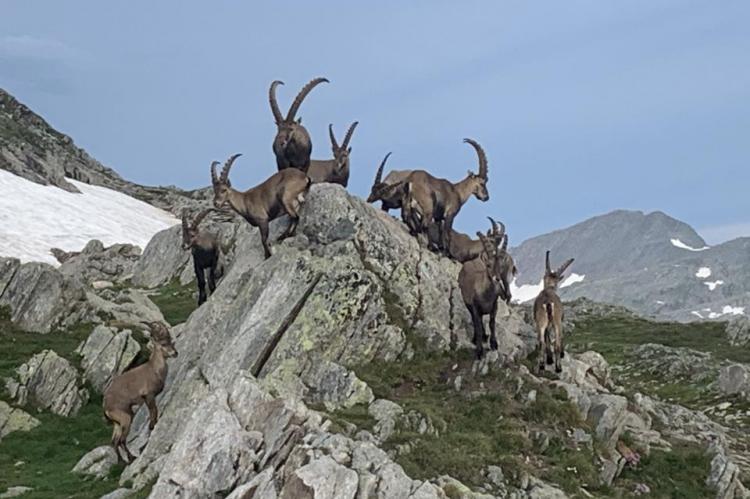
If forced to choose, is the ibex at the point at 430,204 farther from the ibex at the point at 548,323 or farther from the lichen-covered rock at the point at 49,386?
the lichen-covered rock at the point at 49,386

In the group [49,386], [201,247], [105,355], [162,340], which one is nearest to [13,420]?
[49,386]

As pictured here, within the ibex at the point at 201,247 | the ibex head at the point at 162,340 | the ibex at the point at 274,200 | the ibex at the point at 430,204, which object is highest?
the ibex at the point at 430,204

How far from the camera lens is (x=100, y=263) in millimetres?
64500

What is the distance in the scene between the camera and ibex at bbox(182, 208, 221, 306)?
31.7m

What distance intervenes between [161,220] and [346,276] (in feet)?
236

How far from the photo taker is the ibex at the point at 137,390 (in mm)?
24359

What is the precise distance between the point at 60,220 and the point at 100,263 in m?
16.6

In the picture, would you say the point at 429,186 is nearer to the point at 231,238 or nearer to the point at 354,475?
the point at 354,475

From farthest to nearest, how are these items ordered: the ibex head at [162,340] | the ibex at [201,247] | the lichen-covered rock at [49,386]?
the ibex at [201,247]
the lichen-covered rock at [49,386]
the ibex head at [162,340]

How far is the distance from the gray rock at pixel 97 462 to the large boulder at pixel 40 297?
51.1ft

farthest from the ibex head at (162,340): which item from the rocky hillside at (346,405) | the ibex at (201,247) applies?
the ibex at (201,247)

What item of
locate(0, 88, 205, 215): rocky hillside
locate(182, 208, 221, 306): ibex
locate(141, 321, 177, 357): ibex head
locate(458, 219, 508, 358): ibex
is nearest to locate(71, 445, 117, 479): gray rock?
locate(141, 321, 177, 357): ibex head

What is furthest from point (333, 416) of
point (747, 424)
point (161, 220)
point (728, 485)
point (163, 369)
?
point (161, 220)

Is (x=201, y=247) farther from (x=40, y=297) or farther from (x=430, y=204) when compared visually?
(x=40, y=297)
